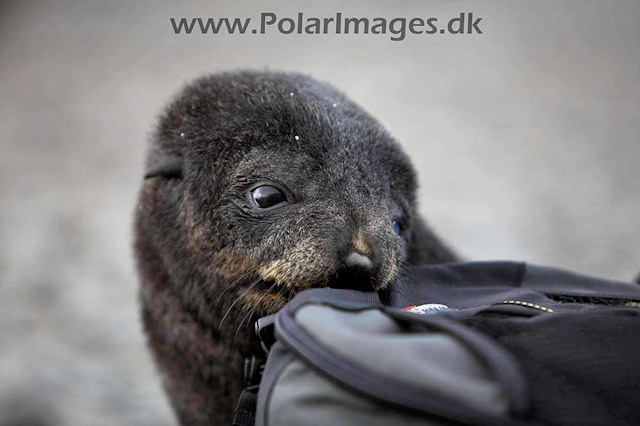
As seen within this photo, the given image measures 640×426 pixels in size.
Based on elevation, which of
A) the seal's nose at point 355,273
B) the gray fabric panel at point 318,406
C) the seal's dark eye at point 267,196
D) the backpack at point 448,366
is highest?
the seal's dark eye at point 267,196

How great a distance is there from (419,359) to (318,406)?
0.32m

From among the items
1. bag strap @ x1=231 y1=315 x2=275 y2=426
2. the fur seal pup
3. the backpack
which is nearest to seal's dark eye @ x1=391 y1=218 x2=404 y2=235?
the fur seal pup

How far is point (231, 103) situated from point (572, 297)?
1680 millimetres

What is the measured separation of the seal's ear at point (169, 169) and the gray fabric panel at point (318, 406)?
1.33 m

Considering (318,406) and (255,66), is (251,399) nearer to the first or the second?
(318,406)

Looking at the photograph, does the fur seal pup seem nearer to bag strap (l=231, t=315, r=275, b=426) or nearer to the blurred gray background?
bag strap (l=231, t=315, r=275, b=426)

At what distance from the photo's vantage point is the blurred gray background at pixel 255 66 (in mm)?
5156

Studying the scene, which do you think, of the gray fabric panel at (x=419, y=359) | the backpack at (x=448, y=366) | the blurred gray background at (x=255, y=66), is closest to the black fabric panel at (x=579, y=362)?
the backpack at (x=448, y=366)

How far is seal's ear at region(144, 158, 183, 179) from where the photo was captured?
2.69 m

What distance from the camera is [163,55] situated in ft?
36.9

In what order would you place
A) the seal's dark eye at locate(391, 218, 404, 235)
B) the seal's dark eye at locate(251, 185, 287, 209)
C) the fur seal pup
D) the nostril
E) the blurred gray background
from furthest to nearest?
the blurred gray background
the seal's dark eye at locate(391, 218, 404, 235)
the seal's dark eye at locate(251, 185, 287, 209)
the fur seal pup
the nostril

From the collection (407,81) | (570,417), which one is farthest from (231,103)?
(407,81)

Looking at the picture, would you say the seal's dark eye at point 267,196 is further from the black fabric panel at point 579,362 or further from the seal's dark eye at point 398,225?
the black fabric panel at point 579,362

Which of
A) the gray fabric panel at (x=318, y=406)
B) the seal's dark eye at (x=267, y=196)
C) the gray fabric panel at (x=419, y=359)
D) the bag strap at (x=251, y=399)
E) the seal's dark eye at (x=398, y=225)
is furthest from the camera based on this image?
the seal's dark eye at (x=398, y=225)
